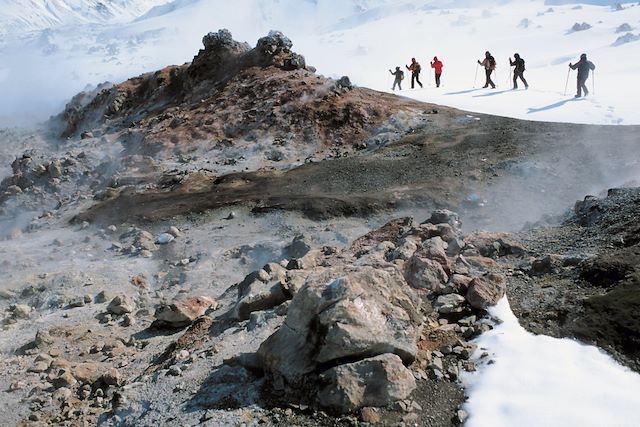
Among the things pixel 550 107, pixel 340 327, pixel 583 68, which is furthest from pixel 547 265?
pixel 583 68

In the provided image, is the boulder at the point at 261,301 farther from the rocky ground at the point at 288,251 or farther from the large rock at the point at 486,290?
the large rock at the point at 486,290

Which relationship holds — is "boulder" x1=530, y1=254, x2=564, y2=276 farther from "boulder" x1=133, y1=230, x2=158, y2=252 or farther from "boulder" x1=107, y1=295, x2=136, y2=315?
"boulder" x1=133, y1=230, x2=158, y2=252

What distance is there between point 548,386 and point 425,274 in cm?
182

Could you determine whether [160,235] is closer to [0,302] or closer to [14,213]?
[0,302]

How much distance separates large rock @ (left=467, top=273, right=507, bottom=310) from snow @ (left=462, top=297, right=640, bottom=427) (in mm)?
515

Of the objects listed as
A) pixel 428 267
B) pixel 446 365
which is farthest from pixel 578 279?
pixel 446 365

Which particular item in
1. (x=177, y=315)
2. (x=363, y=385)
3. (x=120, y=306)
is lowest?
(x=120, y=306)

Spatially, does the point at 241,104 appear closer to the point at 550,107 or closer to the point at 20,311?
the point at 550,107

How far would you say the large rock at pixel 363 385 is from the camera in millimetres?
4070

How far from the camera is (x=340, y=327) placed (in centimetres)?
423

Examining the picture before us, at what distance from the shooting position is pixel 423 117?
17.3 metres

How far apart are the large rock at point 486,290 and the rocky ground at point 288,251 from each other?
23 millimetres

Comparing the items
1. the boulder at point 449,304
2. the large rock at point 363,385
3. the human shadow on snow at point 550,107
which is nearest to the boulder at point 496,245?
the boulder at point 449,304

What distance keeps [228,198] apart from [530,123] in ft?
27.9
